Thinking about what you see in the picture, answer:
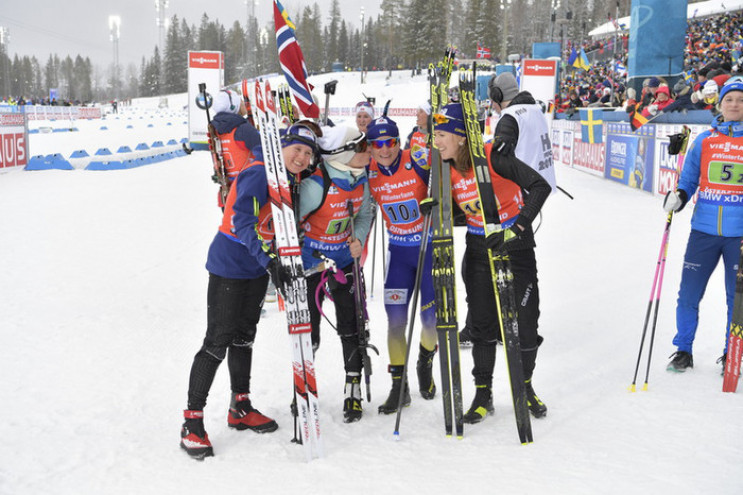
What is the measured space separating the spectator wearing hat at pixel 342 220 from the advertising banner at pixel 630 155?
34.8 ft

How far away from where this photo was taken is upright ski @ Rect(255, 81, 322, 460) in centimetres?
346

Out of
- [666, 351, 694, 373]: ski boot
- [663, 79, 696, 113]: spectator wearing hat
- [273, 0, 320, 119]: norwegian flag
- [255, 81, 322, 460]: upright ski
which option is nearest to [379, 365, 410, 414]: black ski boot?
[255, 81, 322, 460]: upright ski

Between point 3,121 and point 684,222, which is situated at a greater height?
point 3,121

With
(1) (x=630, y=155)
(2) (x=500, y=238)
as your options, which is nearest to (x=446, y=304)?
(2) (x=500, y=238)

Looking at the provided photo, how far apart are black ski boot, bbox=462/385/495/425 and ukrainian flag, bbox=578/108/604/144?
13767mm

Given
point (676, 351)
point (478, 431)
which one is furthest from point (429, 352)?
point (676, 351)

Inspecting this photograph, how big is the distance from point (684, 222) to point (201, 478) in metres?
9.04

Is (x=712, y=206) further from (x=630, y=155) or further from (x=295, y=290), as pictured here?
(x=630, y=155)

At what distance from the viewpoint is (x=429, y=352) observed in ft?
14.0

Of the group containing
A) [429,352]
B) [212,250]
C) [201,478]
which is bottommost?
[201,478]

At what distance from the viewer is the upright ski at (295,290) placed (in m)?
3.46

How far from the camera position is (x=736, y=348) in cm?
427

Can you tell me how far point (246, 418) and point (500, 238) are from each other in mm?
1925

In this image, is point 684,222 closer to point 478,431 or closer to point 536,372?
point 536,372
